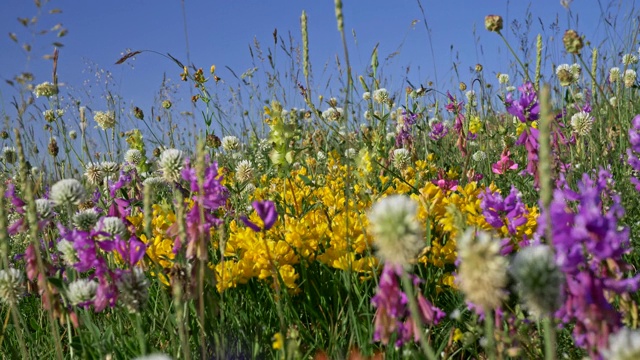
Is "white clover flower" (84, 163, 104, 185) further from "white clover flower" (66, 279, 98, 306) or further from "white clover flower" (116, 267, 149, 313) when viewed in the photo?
"white clover flower" (116, 267, 149, 313)

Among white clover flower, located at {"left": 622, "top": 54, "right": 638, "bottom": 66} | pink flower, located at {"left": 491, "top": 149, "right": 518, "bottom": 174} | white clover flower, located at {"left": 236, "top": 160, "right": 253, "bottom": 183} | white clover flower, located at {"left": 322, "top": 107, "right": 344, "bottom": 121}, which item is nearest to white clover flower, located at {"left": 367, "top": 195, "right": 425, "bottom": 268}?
white clover flower, located at {"left": 622, "top": 54, "right": 638, "bottom": 66}

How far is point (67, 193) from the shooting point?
5.32 feet

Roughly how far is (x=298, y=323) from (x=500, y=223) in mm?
673

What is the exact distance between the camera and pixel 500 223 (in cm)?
154

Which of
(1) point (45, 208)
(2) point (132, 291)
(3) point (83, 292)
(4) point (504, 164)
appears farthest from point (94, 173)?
(4) point (504, 164)

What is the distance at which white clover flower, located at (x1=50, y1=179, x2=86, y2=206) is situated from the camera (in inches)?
62.6

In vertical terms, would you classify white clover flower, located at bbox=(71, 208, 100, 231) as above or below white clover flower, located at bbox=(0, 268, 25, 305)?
above

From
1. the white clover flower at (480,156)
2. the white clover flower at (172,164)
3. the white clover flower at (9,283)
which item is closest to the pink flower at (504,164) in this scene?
the white clover flower at (480,156)

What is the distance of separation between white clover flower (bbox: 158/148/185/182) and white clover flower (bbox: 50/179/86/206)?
24cm

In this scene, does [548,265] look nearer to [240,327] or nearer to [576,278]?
Result: [576,278]

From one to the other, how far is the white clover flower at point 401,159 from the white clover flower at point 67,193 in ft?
6.81

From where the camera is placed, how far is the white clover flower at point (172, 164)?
69.8 inches

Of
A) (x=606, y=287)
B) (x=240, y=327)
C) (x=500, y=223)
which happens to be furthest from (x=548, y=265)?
(x=240, y=327)

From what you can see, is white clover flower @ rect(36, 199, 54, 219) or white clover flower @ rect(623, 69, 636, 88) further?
white clover flower @ rect(623, 69, 636, 88)
